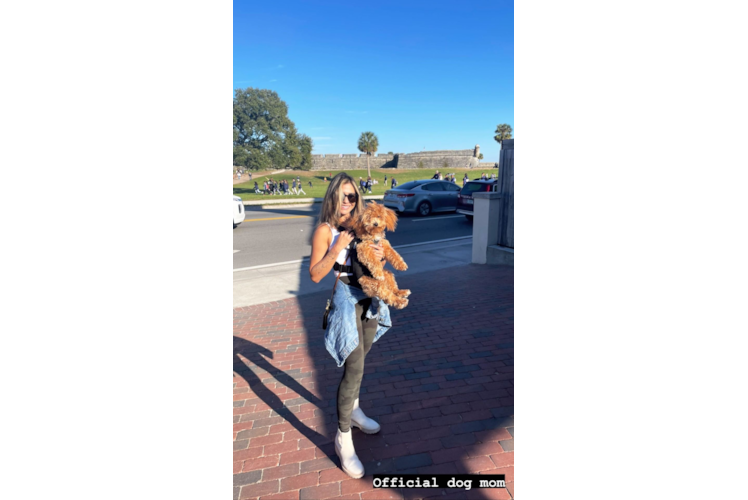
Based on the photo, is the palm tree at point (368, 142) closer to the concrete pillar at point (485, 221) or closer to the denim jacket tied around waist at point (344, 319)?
the denim jacket tied around waist at point (344, 319)

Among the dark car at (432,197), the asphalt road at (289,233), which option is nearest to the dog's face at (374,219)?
the asphalt road at (289,233)

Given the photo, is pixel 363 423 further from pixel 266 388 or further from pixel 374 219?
pixel 374 219

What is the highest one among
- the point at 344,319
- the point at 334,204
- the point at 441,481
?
the point at 334,204

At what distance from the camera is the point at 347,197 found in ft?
7.51

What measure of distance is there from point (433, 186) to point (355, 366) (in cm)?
1275

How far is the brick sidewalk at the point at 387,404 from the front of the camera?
8.14ft

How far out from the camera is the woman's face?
2277mm

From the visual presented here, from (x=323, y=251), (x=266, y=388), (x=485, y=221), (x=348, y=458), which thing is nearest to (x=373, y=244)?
(x=323, y=251)

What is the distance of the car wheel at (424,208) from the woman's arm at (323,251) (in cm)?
1251

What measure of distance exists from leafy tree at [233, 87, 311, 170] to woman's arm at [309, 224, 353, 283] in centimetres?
55

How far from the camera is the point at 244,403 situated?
10.8ft

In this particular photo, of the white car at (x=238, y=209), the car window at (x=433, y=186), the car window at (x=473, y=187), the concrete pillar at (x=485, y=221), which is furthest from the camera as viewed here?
the car window at (x=433, y=186)
